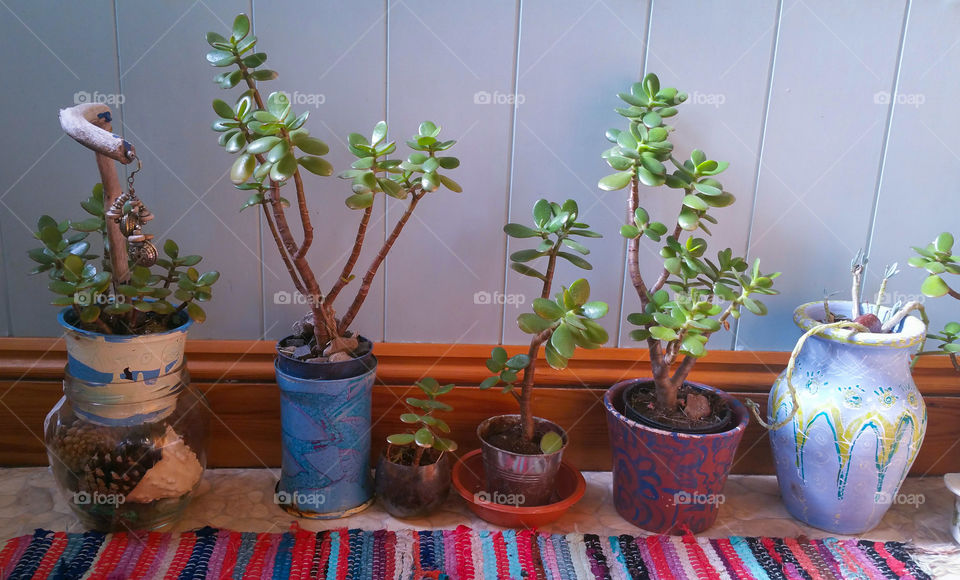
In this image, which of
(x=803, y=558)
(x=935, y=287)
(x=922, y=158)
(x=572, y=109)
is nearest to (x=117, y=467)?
(x=572, y=109)

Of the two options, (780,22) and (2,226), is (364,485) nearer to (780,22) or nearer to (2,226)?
(2,226)

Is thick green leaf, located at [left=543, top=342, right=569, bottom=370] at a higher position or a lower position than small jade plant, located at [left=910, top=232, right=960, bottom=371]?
lower

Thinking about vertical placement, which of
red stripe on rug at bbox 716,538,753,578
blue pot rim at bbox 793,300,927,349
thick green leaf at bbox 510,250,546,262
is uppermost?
thick green leaf at bbox 510,250,546,262

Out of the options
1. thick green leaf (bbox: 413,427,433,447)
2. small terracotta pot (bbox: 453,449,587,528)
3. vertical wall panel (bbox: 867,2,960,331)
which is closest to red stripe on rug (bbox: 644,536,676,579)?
small terracotta pot (bbox: 453,449,587,528)

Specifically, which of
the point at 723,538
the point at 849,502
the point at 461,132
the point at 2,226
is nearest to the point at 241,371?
the point at 2,226

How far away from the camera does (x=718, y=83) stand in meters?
1.19

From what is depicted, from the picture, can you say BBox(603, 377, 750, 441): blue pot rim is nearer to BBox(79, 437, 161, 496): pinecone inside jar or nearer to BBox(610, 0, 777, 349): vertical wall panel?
BBox(610, 0, 777, 349): vertical wall panel

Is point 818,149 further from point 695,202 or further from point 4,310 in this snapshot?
point 4,310

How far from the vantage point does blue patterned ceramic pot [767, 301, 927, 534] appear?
1.09m

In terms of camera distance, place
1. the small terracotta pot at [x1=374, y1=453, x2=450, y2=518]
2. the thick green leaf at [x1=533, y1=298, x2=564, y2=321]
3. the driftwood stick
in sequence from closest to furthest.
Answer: the driftwood stick
the thick green leaf at [x1=533, y1=298, x2=564, y2=321]
the small terracotta pot at [x1=374, y1=453, x2=450, y2=518]

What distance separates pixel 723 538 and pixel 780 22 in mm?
811

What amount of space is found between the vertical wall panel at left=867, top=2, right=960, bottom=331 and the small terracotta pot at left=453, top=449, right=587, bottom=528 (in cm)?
62

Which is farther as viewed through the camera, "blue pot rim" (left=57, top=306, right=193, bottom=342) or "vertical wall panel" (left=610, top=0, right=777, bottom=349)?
"vertical wall panel" (left=610, top=0, right=777, bottom=349)

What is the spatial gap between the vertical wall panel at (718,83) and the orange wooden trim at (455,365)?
22cm
